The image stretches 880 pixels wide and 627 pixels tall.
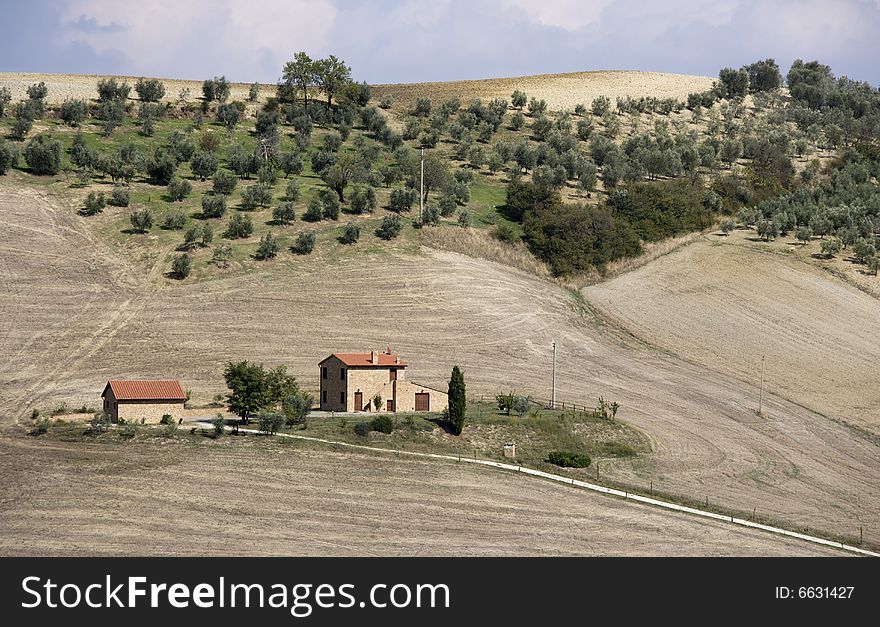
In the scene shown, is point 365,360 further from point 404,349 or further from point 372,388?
point 404,349

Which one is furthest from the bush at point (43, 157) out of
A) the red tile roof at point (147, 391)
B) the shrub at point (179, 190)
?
the red tile roof at point (147, 391)

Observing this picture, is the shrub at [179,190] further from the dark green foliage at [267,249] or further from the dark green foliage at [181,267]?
the dark green foliage at [181,267]

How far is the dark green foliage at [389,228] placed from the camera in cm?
11275

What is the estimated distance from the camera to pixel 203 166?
123 meters

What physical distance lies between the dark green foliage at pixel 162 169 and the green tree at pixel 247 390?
159ft

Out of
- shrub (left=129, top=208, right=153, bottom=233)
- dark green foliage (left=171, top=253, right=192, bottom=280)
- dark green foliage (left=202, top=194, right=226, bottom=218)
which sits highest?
dark green foliage (left=202, top=194, right=226, bottom=218)

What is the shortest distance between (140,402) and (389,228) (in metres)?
43.0

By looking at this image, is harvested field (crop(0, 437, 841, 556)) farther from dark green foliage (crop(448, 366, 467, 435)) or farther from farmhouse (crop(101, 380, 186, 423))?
dark green foliage (crop(448, 366, 467, 435))

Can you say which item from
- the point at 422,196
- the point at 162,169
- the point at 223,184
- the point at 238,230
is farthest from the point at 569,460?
the point at 162,169

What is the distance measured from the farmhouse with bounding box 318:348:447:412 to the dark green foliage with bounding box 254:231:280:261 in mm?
25255

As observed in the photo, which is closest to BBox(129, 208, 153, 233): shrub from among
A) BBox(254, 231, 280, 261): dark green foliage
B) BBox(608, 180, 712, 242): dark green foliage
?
BBox(254, 231, 280, 261): dark green foliage

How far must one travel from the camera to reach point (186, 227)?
109 metres

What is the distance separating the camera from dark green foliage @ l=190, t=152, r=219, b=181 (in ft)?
404
